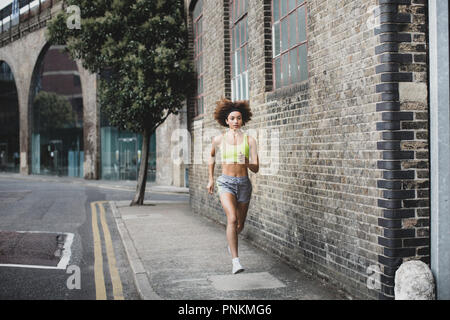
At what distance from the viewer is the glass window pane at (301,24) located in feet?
22.3

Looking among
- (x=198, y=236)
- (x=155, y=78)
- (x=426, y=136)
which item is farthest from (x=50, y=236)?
(x=426, y=136)

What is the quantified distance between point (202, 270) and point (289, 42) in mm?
3305

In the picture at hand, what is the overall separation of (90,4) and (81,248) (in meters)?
8.10

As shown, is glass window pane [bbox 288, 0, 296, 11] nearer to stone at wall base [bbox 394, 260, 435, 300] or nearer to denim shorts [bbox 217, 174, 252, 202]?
denim shorts [bbox 217, 174, 252, 202]

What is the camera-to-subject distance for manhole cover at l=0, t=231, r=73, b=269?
7.46m

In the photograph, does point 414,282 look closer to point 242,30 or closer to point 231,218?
point 231,218

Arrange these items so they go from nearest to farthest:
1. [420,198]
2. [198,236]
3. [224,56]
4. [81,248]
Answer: [420,198], [81,248], [198,236], [224,56]

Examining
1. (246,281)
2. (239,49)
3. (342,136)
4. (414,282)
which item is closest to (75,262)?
(246,281)

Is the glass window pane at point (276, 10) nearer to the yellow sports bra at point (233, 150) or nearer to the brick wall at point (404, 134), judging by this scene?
the yellow sports bra at point (233, 150)

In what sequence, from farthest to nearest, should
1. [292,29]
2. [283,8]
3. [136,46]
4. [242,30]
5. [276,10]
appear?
[136,46]
[242,30]
[276,10]
[283,8]
[292,29]

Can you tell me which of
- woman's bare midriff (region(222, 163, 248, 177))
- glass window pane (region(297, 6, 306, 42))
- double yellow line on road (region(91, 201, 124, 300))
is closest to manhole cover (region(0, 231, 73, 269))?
double yellow line on road (region(91, 201, 124, 300))

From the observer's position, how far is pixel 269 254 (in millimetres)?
7629

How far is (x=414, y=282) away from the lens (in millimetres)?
4359
